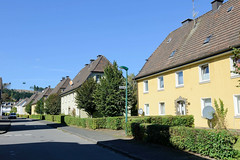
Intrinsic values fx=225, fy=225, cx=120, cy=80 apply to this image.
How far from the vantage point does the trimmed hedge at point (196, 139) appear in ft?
23.4

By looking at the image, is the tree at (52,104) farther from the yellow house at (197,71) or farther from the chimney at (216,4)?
the chimney at (216,4)

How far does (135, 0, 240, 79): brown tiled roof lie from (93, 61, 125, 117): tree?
10.2 feet

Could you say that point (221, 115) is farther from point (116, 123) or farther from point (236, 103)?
point (116, 123)

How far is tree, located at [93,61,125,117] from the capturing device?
2214 cm

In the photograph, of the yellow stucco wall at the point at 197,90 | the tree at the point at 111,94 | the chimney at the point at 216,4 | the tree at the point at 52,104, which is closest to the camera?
the yellow stucco wall at the point at 197,90

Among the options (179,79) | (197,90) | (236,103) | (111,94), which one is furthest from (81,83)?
(236,103)

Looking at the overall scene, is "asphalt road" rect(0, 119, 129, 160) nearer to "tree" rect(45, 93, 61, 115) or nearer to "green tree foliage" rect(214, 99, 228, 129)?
"green tree foliage" rect(214, 99, 228, 129)

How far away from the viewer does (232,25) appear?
1598cm

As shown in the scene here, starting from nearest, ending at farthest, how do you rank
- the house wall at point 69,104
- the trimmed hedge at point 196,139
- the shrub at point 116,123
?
1. the trimmed hedge at point 196,139
2. the shrub at point 116,123
3. the house wall at point 69,104

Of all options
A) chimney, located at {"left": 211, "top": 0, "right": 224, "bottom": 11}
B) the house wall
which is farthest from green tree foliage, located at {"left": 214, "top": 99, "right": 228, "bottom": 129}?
the house wall

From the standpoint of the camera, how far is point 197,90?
17281 millimetres

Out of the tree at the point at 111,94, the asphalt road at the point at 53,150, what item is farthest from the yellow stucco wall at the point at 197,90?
the asphalt road at the point at 53,150

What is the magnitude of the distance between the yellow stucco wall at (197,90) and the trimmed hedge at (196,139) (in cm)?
629

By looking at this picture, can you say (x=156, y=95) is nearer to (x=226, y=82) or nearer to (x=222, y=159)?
(x=226, y=82)
